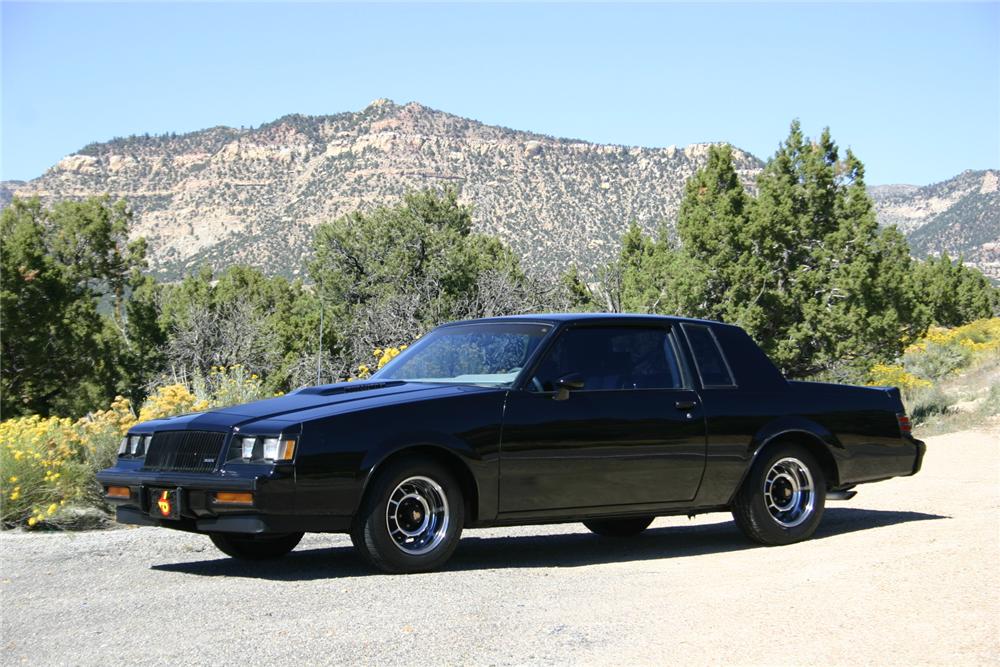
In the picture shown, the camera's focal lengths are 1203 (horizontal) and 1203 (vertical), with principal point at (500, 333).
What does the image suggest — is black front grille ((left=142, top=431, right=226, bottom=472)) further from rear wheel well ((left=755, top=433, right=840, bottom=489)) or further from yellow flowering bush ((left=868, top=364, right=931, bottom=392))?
yellow flowering bush ((left=868, top=364, right=931, bottom=392))

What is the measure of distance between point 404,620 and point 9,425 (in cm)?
751

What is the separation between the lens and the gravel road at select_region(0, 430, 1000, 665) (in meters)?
5.49

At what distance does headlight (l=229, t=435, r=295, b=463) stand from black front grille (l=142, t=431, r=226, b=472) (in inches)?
4.9

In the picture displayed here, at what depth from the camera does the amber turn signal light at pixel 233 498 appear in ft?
22.8

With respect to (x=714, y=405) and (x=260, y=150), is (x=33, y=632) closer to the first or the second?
(x=714, y=405)

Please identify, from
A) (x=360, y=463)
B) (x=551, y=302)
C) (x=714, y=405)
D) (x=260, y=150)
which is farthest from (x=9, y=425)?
(x=260, y=150)

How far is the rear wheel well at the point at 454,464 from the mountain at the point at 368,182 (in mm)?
80222

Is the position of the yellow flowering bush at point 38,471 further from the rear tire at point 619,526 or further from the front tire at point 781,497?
the front tire at point 781,497

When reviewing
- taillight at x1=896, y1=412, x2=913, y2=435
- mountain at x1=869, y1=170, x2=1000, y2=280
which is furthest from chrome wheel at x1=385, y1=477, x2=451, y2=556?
mountain at x1=869, y1=170, x2=1000, y2=280

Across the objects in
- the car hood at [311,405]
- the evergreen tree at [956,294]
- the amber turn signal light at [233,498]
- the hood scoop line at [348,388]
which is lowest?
the amber turn signal light at [233,498]

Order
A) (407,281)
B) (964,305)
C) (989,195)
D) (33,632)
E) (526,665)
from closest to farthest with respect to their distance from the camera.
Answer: (526,665) → (33,632) → (407,281) → (964,305) → (989,195)

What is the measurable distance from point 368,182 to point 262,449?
4976 inches

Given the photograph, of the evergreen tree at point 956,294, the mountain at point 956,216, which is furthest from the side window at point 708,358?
the mountain at point 956,216

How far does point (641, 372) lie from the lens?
8570 millimetres
